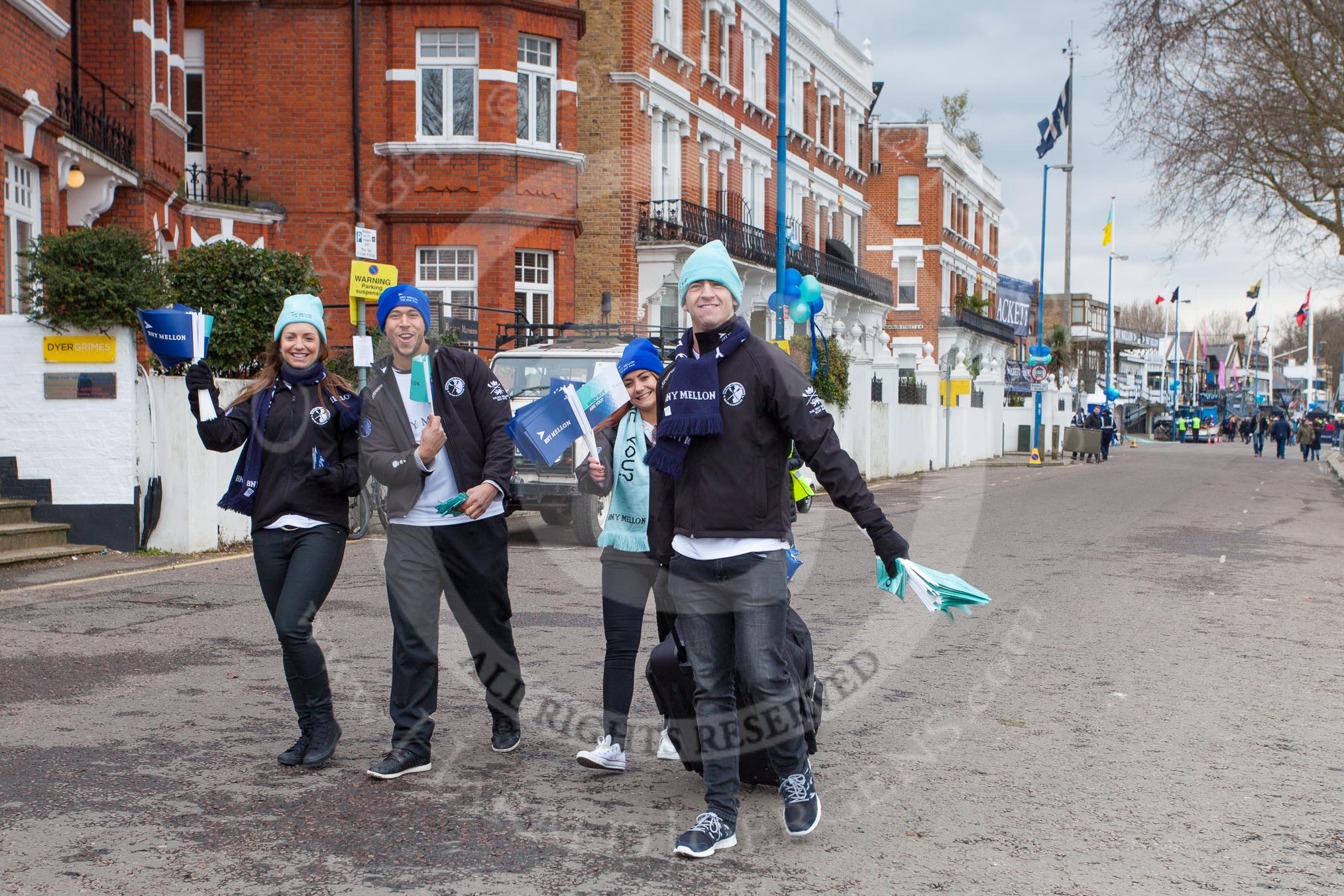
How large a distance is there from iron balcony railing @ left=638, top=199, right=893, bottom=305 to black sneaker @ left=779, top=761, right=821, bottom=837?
24.6 meters

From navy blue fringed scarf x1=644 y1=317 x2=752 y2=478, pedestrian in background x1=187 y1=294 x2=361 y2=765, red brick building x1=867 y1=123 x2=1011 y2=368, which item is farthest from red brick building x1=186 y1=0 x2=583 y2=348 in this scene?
red brick building x1=867 y1=123 x2=1011 y2=368

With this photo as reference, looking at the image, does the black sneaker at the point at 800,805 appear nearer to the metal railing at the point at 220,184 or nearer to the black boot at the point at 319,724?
the black boot at the point at 319,724

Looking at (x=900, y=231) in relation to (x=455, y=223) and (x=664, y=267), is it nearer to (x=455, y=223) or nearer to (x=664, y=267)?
(x=664, y=267)

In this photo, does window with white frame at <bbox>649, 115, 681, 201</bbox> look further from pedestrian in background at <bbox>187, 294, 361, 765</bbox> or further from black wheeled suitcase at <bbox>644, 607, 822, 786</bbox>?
black wheeled suitcase at <bbox>644, 607, 822, 786</bbox>

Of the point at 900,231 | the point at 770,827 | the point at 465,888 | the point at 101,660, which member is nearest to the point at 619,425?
the point at 770,827

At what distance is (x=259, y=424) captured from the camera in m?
5.59

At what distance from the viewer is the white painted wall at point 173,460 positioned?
42.3 feet

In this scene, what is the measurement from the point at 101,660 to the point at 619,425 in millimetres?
3788

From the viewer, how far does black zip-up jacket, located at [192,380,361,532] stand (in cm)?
546

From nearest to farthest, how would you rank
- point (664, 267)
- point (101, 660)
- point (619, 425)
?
point (619, 425), point (101, 660), point (664, 267)

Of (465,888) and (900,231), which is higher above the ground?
(900,231)

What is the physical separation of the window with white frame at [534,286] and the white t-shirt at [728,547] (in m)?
21.3

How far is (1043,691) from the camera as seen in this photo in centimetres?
722

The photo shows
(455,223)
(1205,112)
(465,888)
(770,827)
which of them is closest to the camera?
(465,888)
